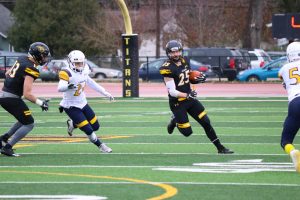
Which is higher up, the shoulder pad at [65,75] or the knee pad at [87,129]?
the shoulder pad at [65,75]

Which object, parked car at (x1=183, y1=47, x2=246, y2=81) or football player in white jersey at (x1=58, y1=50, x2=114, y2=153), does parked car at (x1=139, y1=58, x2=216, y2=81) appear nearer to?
parked car at (x1=183, y1=47, x2=246, y2=81)

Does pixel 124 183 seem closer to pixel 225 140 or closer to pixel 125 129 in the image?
pixel 225 140

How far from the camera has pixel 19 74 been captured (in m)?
14.3

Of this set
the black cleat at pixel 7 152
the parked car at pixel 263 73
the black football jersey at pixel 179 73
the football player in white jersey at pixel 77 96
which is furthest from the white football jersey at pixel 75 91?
the parked car at pixel 263 73

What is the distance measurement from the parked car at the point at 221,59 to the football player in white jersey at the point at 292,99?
100 ft

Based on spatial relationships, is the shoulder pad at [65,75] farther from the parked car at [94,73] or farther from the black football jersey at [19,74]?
the parked car at [94,73]

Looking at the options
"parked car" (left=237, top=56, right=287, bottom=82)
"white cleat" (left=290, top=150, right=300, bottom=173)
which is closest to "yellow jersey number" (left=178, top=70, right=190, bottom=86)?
"white cleat" (left=290, top=150, right=300, bottom=173)

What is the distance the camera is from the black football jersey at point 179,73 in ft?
47.4

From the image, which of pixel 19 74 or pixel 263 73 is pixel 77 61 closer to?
pixel 19 74

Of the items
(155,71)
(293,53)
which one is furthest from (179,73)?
(155,71)

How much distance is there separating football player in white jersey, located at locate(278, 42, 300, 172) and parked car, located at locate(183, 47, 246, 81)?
30.5 metres

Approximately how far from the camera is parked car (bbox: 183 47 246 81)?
4329 centimetres

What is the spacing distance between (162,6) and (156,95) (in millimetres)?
40302

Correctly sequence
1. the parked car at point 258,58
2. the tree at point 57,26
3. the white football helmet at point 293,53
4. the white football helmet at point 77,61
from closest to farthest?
the white football helmet at point 293,53, the white football helmet at point 77,61, the parked car at point 258,58, the tree at point 57,26
